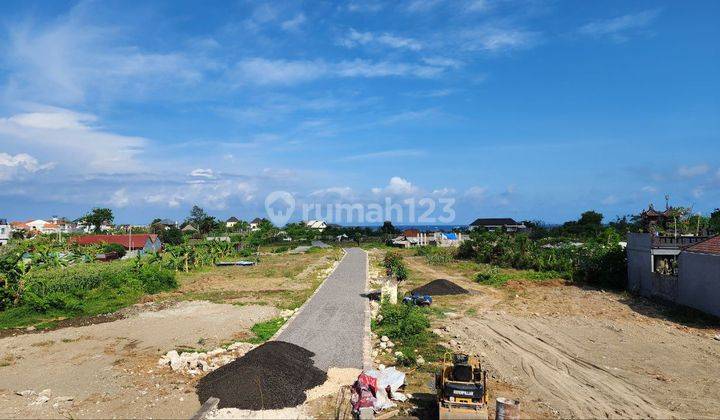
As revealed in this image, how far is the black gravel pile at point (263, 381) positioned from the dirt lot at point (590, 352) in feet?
14.4

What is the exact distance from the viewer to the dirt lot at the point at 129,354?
10289mm

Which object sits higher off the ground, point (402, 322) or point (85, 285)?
point (85, 285)

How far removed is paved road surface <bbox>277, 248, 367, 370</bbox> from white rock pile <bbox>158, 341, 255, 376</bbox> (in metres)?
1.97

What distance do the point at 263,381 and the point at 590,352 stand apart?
959cm

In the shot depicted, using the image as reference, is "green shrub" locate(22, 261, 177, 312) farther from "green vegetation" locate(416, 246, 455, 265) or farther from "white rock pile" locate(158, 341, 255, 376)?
"green vegetation" locate(416, 246, 455, 265)

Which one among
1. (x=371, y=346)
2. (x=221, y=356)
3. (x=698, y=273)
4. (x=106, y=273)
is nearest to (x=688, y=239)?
(x=698, y=273)

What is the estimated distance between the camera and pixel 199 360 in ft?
41.3

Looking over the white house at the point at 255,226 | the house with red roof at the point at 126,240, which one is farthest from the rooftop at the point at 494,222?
the house with red roof at the point at 126,240

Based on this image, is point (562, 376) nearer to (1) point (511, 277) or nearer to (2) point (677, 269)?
(2) point (677, 269)

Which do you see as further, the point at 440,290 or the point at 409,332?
the point at 440,290

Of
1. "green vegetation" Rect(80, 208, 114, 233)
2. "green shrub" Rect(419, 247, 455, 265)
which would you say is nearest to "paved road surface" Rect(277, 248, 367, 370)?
"green shrub" Rect(419, 247, 455, 265)

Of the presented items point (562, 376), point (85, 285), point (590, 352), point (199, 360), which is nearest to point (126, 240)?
point (85, 285)

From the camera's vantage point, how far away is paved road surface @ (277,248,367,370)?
13195 millimetres

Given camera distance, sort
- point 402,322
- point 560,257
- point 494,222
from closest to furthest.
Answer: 1. point 402,322
2. point 560,257
3. point 494,222
